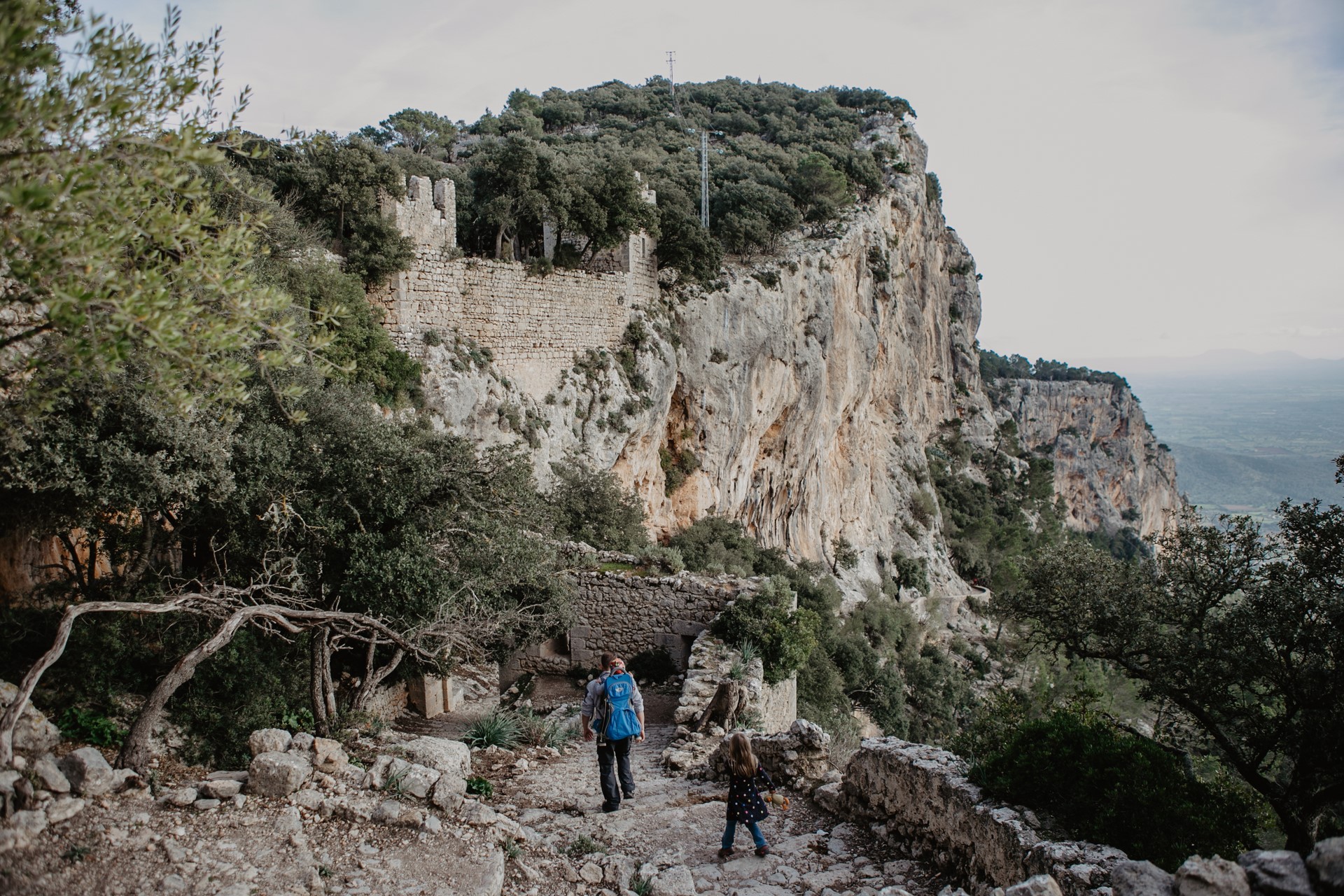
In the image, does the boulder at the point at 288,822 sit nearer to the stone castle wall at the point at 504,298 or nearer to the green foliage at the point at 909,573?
the stone castle wall at the point at 504,298

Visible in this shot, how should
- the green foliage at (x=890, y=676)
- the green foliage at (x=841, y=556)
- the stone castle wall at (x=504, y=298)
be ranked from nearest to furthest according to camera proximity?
the stone castle wall at (x=504, y=298), the green foliage at (x=890, y=676), the green foliage at (x=841, y=556)

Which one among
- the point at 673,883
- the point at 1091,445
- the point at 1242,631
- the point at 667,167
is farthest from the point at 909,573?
the point at 1091,445

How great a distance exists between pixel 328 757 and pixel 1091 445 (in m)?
91.3

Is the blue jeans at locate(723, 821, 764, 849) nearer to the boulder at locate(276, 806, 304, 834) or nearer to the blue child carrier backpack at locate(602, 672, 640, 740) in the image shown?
the blue child carrier backpack at locate(602, 672, 640, 740)

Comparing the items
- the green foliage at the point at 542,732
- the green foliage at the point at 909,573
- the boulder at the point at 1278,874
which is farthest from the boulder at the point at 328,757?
the green foliage at the point at 909,573

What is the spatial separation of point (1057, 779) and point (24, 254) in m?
7.92

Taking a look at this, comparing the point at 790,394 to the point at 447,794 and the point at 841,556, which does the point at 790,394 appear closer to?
the point at 841,556

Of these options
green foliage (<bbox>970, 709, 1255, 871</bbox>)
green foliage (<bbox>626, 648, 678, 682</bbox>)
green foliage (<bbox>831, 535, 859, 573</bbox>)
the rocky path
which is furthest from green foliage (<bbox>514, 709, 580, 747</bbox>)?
green foliage (<bbox>831, 535, 859, 573</bbox>)

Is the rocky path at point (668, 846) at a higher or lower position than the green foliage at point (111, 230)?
lower

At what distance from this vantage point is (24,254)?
16.2 feet

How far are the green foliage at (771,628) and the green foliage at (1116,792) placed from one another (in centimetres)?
624

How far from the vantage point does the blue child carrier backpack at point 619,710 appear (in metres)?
7.63

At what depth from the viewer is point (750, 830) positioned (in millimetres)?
6867

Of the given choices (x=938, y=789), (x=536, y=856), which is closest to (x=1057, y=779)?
(x=938, y=789)
